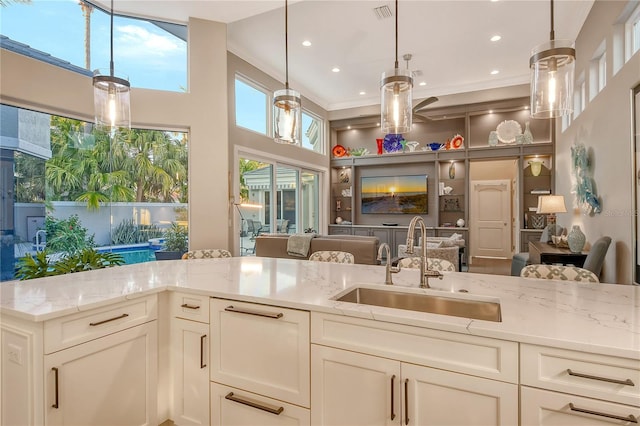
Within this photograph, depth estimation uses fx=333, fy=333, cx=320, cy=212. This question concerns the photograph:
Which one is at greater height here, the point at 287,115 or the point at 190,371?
the point at 287,115

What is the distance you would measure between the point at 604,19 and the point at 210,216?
5118 millimetres

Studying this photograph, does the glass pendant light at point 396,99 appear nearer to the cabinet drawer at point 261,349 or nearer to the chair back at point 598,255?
the cabinet drawer at point 261,349

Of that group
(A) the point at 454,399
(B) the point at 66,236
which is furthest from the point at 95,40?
(A) the point at 454,399

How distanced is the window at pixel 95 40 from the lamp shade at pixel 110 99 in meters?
0.47

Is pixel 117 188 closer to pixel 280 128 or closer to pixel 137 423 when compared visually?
pixel 280 128

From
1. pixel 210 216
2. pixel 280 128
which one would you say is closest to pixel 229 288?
pixel 280 128

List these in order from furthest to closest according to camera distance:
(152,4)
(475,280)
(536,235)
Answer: (536,235), (152,4), (475,280)

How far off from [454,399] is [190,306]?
137cm

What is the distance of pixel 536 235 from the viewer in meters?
6.85

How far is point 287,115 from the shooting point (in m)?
2.43

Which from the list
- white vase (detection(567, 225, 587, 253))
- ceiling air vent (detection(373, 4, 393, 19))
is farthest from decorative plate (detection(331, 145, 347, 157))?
white vase (detection(567, 225, 587, 253))

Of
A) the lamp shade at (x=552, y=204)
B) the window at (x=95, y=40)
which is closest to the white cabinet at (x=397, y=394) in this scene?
the window at (x=95, y=40)

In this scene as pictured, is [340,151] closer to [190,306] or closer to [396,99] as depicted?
[396,99]

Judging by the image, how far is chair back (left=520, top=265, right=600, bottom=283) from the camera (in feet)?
6.80
